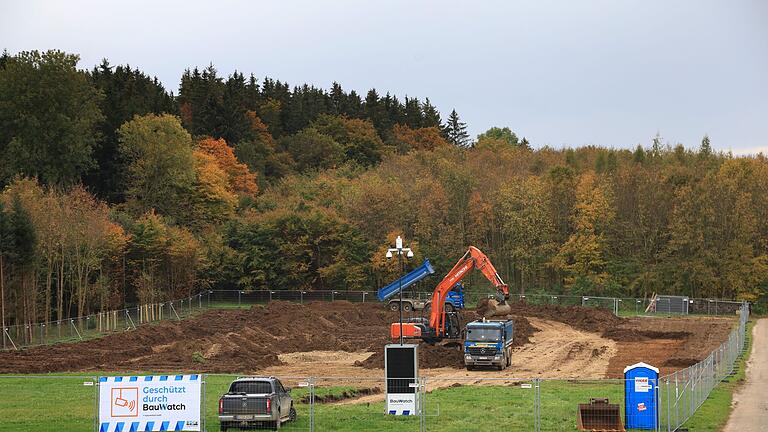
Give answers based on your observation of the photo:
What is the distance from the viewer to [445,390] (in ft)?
131

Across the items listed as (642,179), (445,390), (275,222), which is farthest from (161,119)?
(445,390)

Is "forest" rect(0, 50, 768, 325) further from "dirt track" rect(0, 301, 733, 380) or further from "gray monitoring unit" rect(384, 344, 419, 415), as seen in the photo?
"gray monitoring unit" rect(384, 344, 419, 415)

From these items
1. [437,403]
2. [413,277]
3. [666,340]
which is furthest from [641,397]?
[666,340]

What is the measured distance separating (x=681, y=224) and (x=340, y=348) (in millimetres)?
41672

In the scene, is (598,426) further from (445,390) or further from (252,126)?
(252,126)

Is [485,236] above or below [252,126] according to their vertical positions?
below

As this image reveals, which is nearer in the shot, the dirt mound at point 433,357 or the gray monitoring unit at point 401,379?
the gray monitoring unit at point 401,379

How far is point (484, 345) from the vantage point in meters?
47.7

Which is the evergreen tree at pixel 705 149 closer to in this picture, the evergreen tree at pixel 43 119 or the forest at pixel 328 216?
the forest at pixel 328 216

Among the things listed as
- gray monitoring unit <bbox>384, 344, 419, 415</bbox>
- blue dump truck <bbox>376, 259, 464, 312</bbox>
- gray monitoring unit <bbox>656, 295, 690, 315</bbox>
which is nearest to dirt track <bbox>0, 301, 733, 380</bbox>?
blue dump truck <bbox>376, 259, 464, 312</bbox>

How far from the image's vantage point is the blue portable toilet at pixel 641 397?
94.5 ft

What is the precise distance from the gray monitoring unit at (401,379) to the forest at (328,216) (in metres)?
40.8

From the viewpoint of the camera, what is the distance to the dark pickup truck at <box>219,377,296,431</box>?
28.7 m

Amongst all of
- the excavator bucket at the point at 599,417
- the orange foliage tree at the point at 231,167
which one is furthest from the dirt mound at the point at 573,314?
the orange foliage tree at the point at 231,167
